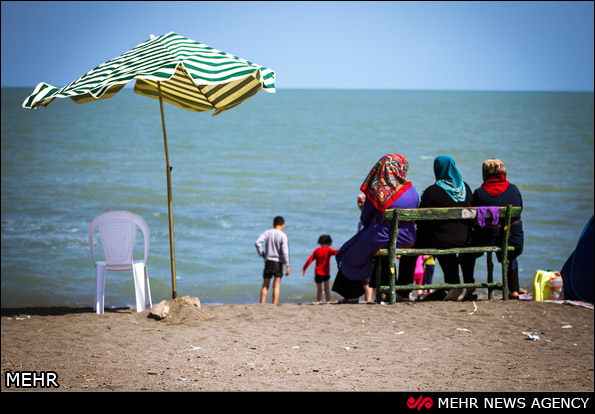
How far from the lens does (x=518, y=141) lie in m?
52.8

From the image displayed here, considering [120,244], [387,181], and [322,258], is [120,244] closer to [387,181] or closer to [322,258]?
[322,258]

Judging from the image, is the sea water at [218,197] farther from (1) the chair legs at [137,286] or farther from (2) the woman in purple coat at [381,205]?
(2) the woman in purple coat at [381,205]

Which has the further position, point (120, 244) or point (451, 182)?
point (120, 244)

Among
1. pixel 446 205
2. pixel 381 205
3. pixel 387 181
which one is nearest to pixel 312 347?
pixel 381 205

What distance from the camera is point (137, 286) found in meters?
6.71

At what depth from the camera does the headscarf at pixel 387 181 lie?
625 cm

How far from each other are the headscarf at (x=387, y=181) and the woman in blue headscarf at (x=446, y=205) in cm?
37

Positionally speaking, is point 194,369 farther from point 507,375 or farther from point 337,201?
point 337,201

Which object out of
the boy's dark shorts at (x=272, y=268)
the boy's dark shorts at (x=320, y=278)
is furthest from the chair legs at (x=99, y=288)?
the boy's dark shorts at (x=320, y=278)
